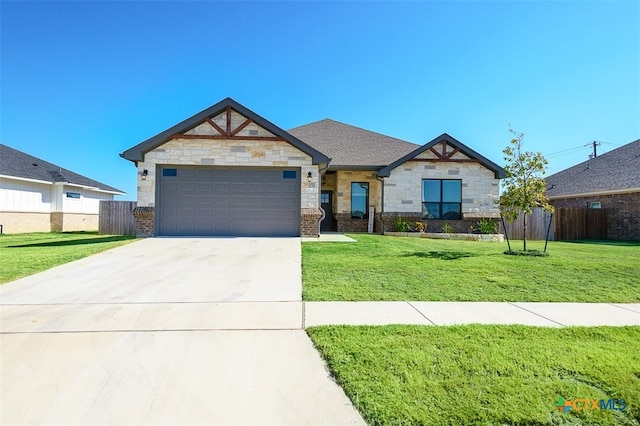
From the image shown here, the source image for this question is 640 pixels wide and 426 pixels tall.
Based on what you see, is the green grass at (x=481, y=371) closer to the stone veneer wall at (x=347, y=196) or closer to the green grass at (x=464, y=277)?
the green grass at (x=464, y=277)

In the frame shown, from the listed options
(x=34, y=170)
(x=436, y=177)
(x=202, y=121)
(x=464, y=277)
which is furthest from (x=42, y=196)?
(x=464, y=277)

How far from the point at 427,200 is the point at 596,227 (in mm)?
9664

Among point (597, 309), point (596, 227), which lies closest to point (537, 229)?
point (596, 227)

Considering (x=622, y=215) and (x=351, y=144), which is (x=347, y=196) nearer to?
(x=351, y=144)

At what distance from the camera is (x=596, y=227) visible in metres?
17.7

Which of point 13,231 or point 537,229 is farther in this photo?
point 13,231

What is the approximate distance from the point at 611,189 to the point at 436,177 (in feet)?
32.7

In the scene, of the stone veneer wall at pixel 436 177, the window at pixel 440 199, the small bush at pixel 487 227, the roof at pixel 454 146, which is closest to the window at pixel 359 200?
the stone veneer wall at pixel 436 177

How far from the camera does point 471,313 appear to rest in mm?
4512

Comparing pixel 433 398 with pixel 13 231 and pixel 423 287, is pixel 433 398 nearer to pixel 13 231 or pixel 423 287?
pixel 423 287

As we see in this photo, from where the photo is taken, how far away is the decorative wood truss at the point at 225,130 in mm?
12812

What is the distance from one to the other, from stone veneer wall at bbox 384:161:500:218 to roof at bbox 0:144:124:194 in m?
19.4

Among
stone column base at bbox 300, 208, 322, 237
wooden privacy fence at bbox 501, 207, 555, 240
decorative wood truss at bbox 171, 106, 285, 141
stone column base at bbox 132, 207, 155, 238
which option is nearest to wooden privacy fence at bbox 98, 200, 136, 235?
stone column base at bbox 132, 207, 155, 238

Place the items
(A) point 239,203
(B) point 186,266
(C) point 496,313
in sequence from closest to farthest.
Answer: (C) point 496,313, (B) point 186,266, (A) point 239,203
